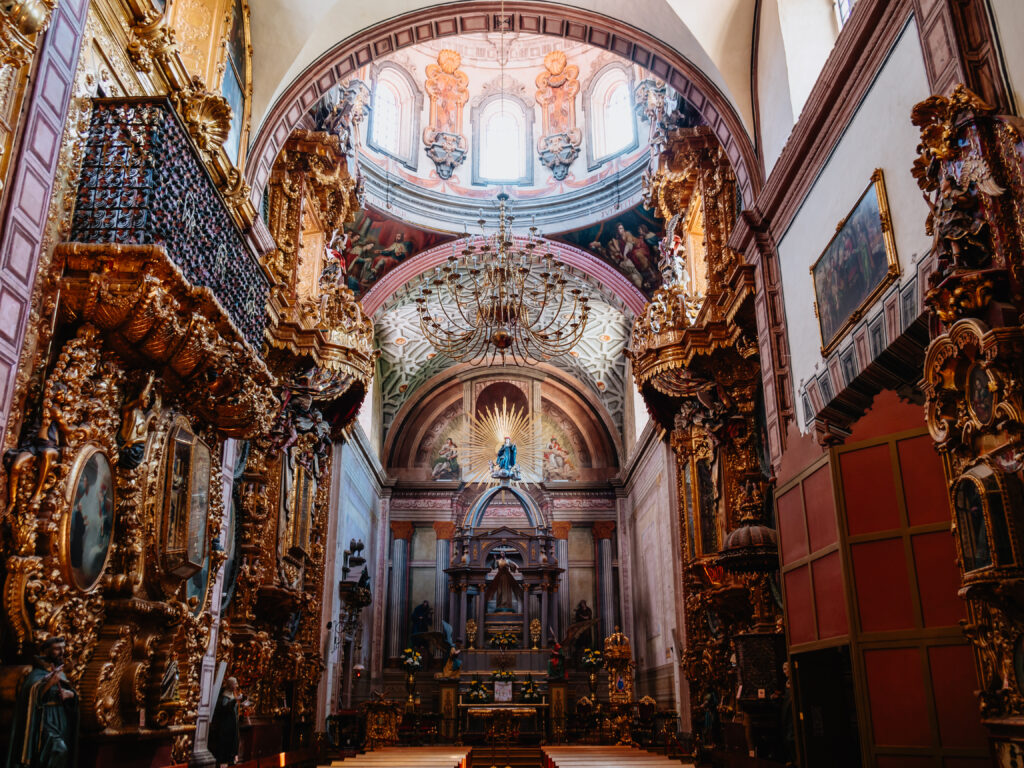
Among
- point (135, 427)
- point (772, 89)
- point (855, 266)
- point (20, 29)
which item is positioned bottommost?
point (135, 427)

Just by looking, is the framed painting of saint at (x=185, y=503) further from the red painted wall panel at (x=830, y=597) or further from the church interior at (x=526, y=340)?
the red painted wall panel at (x=830, y=597)

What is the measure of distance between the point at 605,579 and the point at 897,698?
17.5 meters

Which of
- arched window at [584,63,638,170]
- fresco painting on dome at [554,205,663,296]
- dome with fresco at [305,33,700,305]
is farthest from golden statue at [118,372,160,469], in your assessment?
arched window at [584,63,638,170]

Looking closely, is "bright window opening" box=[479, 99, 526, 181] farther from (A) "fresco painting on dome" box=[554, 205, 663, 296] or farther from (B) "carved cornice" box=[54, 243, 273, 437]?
(B) "carved cornice" box=[54, 243, 273, 437]

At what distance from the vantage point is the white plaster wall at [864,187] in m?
6.55

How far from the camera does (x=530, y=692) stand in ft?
67.2

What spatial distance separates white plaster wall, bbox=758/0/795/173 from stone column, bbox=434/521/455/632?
1623 centimetres

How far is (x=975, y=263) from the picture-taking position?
5203 mm

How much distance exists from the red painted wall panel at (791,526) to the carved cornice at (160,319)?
5460mm

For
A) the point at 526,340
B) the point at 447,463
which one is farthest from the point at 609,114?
the point at 447,463

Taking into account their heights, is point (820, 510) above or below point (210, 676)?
above

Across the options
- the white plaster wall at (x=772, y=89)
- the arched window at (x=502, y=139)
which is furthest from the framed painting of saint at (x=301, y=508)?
the arched window at (x=502, y=139)

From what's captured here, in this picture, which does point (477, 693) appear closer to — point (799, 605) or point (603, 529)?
point (603, 529)

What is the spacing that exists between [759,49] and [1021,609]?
8.18 m
